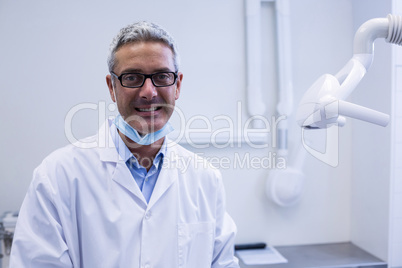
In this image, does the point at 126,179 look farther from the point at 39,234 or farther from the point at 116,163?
the point at 39,234

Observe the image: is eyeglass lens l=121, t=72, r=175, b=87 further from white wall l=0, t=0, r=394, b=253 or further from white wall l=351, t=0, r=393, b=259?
white wall l=351, t=0, r=393, b=259

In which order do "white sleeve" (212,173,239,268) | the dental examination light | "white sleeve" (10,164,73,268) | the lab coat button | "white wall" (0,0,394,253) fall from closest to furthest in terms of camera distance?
the dental examination light, "white sleeve" (10,164,73,268), the lab coat button, "white sleeve" (212,173,239,268), "white wall" (0,0,394,253)

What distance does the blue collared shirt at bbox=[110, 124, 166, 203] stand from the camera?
1007 millimetres

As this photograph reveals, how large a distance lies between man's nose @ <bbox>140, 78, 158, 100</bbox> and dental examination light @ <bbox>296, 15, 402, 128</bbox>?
1.26 feet

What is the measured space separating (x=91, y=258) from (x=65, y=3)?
3.65ft

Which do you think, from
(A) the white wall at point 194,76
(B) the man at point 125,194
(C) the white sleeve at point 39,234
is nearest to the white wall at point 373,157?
(A) the white wall at point 194,76

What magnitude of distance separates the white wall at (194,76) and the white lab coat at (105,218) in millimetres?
587

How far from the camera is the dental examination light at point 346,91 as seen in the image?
26.3 inches

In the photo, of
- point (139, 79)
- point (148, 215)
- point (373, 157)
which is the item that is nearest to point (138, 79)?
point (139, 79)

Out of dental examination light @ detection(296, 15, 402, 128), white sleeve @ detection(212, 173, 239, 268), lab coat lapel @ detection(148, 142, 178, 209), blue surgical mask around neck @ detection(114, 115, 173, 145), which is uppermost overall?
dental examination light @ detection(296, 15, 402, 128)

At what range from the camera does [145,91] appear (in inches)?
36.2

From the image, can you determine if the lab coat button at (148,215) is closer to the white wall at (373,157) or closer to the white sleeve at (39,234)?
the white sleeve at (39,234)

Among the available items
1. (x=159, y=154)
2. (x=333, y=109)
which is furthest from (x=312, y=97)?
(x=159, y=154)

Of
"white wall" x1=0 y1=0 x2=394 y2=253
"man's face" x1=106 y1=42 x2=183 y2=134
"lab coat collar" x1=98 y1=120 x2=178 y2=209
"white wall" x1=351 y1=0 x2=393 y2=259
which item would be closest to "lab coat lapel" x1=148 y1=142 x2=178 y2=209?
"lab coat collar" x1=98 y1=120 x2=178 y2=209
